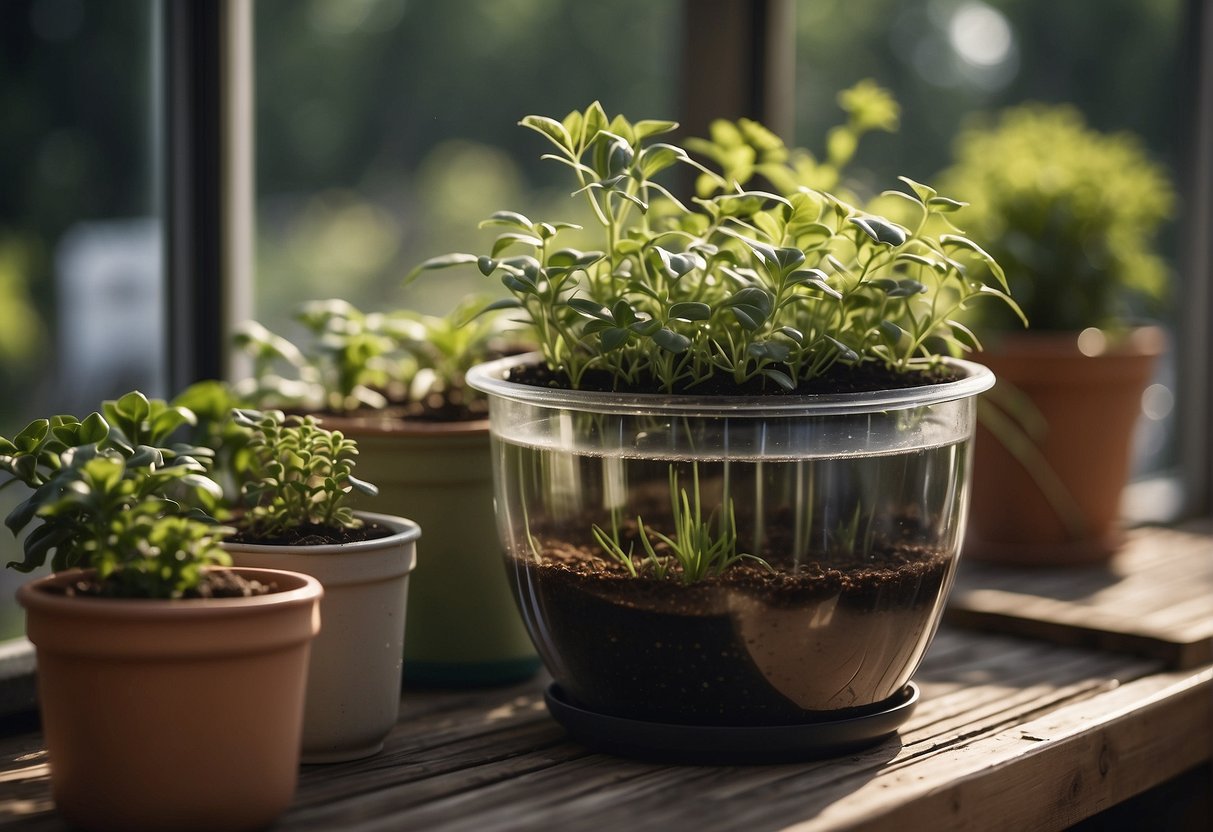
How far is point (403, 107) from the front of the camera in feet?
27.8

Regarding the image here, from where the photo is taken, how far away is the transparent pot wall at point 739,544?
85 centimetres

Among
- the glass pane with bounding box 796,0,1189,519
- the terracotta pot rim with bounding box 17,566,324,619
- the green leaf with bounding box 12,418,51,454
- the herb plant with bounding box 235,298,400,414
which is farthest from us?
the glass pane with bounding box 796,0,1189,519

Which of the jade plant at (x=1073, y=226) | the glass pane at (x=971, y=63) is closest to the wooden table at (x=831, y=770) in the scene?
the jade plant at (x=1073, y=226)

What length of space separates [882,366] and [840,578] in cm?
20

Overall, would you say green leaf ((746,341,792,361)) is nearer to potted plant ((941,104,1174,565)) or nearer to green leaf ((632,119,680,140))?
green leaf ((632,119,680,140))

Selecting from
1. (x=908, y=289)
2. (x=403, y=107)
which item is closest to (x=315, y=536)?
(x=908, y=289)

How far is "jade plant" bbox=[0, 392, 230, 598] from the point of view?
2.42 feet

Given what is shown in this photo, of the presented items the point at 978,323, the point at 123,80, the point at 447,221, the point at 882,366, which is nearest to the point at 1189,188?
the point at 978,323

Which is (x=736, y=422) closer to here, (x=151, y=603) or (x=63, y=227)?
(x=151, y=603)

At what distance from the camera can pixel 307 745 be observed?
2.90 ft

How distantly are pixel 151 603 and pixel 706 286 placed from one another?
18.1 inches

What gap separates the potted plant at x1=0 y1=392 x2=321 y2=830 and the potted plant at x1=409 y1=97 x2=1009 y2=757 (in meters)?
0.21

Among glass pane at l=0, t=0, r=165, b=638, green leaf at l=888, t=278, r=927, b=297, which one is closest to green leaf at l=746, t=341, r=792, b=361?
green leaf at l=888, t=278, r=927, b=297

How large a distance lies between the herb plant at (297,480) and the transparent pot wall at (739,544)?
0.13 metres
